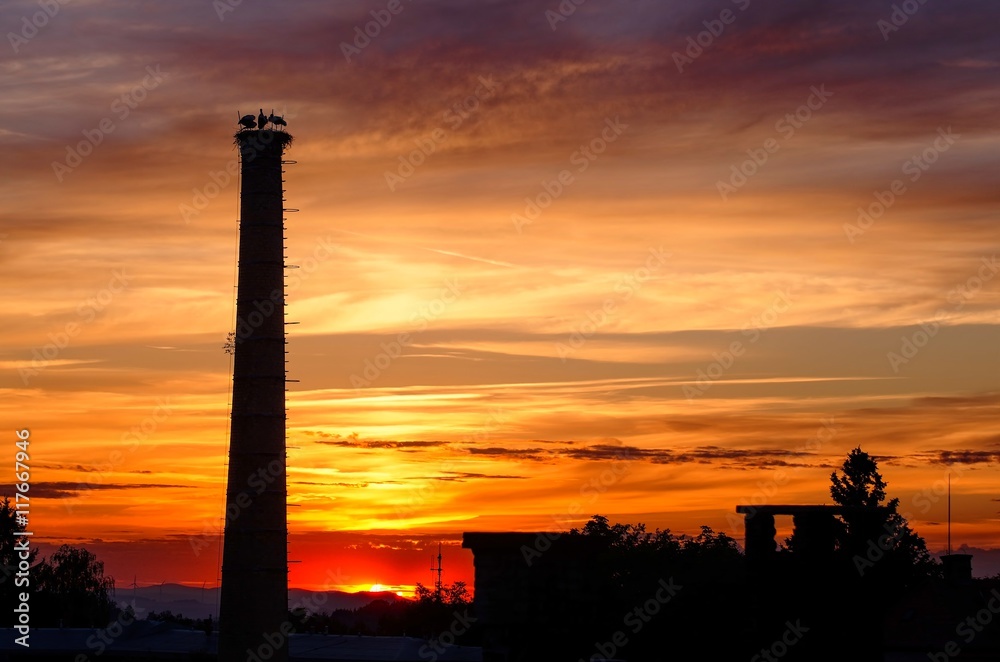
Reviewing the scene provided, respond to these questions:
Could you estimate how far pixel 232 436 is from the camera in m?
42.9

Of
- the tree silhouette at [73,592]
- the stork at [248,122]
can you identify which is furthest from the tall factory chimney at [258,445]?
the tree silhouette at [73,592]

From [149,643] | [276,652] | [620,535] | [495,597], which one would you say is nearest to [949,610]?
[276,652]

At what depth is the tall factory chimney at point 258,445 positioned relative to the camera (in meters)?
41.8

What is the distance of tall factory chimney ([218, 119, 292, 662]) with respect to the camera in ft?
137

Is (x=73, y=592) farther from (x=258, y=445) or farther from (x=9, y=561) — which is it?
(x=258, y=445)

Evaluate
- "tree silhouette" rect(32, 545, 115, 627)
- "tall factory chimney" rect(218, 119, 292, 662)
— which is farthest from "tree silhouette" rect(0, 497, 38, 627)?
"tall factory chimney" rect(218, 119, 292, 662)

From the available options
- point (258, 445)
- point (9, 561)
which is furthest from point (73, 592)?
point (258, 445)

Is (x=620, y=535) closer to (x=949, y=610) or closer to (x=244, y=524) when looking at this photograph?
(x=949, y=610)

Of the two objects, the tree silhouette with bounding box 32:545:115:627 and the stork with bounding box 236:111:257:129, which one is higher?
the stork with bounding box 236:111:257:129

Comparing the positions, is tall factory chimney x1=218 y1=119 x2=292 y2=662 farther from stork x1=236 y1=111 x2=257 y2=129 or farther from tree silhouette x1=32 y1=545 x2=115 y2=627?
tree silhouette x1=32 y1=545 x2=115 y2=627

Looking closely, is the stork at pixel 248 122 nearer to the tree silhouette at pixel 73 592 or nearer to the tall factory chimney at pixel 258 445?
the tall factory chimney at pixel 258 445

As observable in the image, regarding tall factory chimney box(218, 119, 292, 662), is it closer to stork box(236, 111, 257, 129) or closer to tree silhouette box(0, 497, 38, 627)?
stork box(236, 111, 257, 129)

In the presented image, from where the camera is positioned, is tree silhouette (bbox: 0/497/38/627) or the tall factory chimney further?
tree silhouette (bbox: 0/497/38/627)

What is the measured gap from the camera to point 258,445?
42438mm
